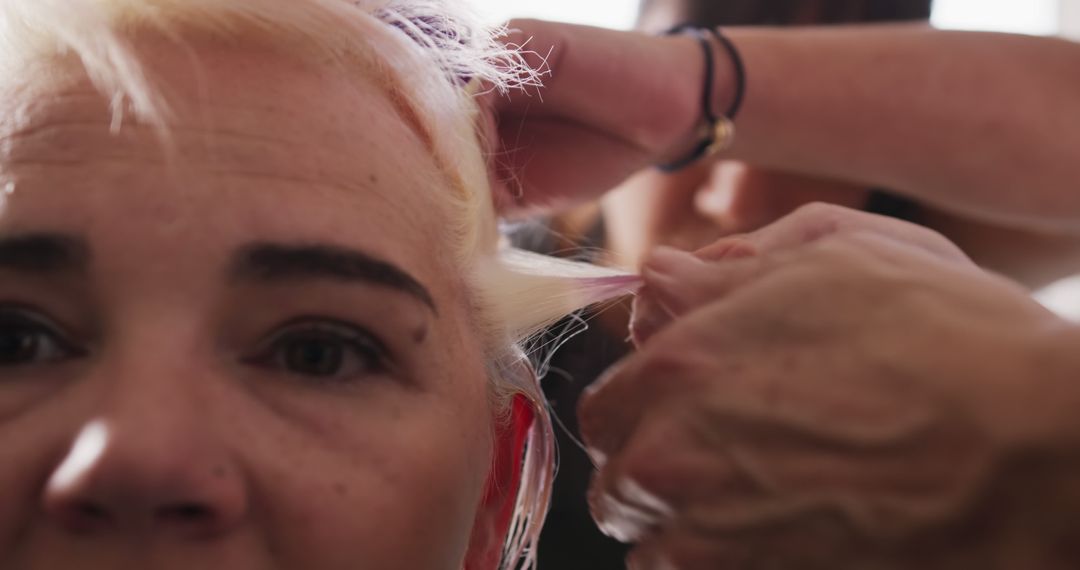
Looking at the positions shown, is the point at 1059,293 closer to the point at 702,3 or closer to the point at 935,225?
the point at 935,225

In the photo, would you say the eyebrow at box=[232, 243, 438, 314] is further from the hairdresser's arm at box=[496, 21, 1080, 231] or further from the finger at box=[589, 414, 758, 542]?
the hairdresser's arm at box=[496, 21, 1080, 231]

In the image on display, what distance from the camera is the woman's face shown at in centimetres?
53

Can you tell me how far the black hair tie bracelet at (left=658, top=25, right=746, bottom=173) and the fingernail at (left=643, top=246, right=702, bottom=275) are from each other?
52cm

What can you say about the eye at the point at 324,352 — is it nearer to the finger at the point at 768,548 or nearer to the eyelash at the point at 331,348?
the eyelash at the point at 331,348

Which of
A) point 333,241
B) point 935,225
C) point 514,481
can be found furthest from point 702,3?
point 333,241

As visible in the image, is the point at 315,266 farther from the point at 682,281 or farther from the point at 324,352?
the point at 682,281

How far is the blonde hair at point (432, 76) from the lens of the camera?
2.23ft

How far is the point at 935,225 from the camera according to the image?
1473 millimetres

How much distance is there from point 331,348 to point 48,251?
20 centimetres

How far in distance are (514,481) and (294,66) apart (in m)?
0.47

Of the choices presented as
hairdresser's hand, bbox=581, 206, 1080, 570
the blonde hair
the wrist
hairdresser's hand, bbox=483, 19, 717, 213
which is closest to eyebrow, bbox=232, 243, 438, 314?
the blonde hair

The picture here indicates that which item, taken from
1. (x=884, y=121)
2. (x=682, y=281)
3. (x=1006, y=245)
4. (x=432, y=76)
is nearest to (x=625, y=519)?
(x=682, y=281)

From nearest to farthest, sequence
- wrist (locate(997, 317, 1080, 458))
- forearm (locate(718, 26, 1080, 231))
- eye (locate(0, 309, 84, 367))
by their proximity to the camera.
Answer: wrist (locate(997, 317, 1080, 458)), eye (locate(0, 309, 84, 367)), forearm (locate(718, 26, 1080, 231))

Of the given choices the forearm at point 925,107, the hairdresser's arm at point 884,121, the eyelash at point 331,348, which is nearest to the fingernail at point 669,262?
the eyelash at point 331,348
